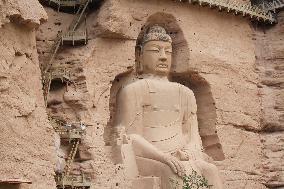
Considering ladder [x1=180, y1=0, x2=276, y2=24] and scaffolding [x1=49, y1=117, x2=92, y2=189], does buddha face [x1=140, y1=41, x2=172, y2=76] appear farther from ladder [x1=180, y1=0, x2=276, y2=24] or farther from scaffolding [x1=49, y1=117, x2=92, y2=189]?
scaffolding [x1=49, y1=117, x2=92, y2=189]

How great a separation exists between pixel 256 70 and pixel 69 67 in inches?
155

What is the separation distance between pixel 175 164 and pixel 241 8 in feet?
12.6

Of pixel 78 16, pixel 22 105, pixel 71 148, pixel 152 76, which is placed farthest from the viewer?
pixel 78 16

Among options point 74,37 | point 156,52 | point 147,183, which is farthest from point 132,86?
point 147,183

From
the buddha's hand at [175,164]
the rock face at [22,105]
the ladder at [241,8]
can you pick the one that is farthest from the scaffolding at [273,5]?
the rock face at [22,105]

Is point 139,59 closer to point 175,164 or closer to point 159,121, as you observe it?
point 159,121

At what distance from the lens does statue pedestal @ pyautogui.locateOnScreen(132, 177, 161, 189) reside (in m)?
10.3

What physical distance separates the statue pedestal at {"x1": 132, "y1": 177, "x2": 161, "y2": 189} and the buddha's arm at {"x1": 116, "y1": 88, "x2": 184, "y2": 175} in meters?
0.34

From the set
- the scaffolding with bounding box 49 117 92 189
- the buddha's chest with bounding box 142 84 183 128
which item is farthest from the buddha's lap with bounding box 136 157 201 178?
the scaffolding with bounding box 49 117 92 189

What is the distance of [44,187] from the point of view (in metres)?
9.08

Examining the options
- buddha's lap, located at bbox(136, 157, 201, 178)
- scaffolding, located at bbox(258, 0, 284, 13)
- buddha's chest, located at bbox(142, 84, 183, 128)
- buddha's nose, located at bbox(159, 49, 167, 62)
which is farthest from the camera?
scaffolding, located at bbox(258, 0, 284, 13)

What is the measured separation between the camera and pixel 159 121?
1134cm

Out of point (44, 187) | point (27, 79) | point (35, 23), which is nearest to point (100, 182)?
point (44, 187)

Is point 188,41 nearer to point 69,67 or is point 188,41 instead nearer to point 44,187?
point 69,67
